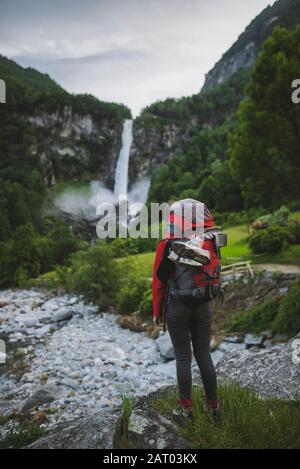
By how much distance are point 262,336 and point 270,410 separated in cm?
652

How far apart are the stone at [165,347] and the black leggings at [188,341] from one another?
23.5ft

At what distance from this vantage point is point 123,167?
79.9m

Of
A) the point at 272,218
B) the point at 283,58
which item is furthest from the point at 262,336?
the point at 272,218

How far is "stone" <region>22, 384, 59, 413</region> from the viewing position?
7.21m

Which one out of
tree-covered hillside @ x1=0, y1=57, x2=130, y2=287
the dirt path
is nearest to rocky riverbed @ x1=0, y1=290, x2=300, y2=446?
the dirt path

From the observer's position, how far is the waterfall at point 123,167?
76.4m

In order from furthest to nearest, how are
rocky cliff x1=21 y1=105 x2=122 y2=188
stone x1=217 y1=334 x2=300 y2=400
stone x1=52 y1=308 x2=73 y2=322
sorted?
rocky cliff x1=21 y1=105 x2=122 y2=188
stone x1=52 y1=308 x2=73 y2=322
stone x1=217 y1=334 x2=300 y2=400

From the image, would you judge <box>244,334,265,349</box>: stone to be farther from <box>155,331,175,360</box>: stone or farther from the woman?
the woman

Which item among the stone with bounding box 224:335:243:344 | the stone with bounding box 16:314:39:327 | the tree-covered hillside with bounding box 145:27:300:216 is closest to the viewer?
the stone with bounding box 224:335:243:344

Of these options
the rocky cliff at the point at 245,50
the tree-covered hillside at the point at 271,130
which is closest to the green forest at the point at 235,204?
the tree-covered hillside at the point at 271,130

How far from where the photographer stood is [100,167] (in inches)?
3755

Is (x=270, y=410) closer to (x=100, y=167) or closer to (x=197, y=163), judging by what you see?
(x=197, y=163)

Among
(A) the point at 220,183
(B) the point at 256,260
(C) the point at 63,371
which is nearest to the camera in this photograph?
(C) the point at 63,371

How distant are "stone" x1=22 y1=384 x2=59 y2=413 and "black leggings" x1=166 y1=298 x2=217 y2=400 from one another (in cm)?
500
